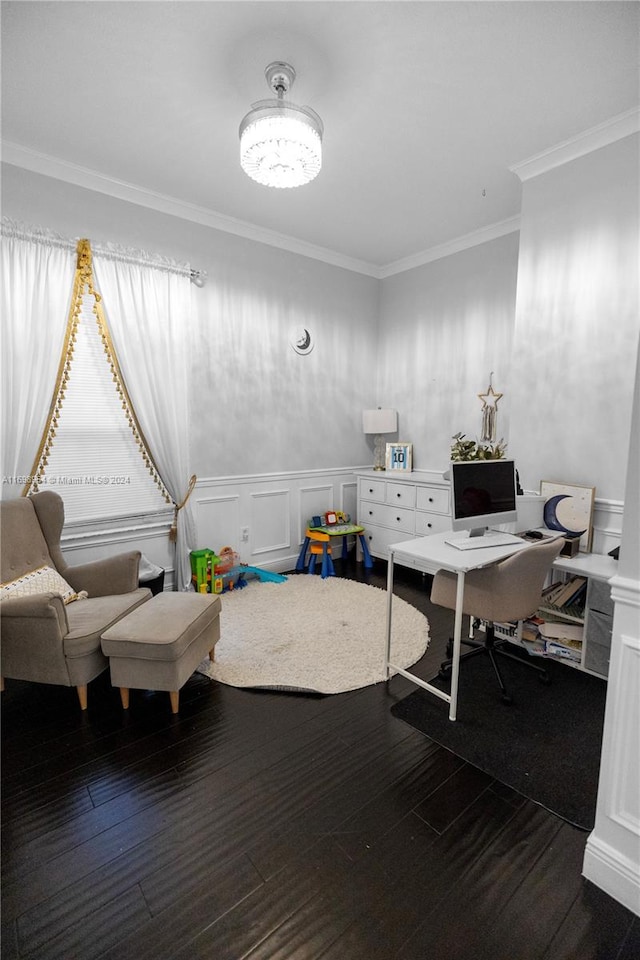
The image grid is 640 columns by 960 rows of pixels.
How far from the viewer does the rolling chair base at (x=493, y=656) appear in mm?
2496

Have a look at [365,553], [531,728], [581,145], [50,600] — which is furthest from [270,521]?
[581,145]

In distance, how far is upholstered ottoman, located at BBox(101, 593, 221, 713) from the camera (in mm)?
2207

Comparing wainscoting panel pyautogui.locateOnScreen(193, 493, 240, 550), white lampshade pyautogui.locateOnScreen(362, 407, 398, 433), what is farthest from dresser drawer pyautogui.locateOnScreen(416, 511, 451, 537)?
wainscoting panel pyautogui.locateOnScreen(193, 493, 240, 550)

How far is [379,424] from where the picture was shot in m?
4.95

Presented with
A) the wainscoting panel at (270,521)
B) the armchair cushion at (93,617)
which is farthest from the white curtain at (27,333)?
the wainscoting panel at (270,521)

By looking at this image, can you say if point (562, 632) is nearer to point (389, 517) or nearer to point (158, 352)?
point (389, 517)

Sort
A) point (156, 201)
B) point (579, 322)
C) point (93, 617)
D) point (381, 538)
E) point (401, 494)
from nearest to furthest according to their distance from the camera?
point (93, 617) < point (579, 322) < point (156, 201) < point (401, 494) < point (381, 538)

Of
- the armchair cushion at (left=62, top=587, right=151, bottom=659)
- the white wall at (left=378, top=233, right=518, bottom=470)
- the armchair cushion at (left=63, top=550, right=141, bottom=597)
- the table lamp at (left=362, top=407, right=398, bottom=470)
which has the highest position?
the white wall at (left=378, top=233, right=518, bottom=470)

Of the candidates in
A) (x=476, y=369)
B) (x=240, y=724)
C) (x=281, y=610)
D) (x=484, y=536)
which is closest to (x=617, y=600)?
(x=484, y=536)

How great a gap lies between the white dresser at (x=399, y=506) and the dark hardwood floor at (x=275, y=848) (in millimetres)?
2213

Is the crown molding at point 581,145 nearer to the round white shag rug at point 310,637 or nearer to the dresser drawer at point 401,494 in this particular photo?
the dresser drawer at point 401,494

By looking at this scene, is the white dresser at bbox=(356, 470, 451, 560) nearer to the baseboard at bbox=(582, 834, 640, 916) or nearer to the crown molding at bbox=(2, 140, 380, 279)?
the crown molding at bbox=(2, 140, 380, 279)

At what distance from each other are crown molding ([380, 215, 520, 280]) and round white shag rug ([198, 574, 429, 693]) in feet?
10.8

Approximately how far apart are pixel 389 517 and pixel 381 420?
3.53 feet
